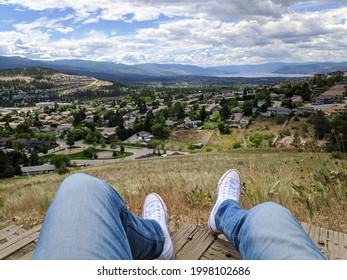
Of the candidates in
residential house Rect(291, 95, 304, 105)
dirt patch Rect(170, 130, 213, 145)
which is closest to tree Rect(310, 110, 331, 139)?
dirt patch Rect(170, 130, 213, 145)

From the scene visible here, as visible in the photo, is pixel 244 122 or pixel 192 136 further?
pixel 244 122

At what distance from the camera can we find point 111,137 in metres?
56.0

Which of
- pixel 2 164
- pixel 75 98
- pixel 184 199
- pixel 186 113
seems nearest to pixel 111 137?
pixel 186 113

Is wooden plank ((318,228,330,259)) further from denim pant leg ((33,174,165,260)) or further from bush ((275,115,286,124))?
bush ((275,115,286,124))

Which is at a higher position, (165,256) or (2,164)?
(165,256)

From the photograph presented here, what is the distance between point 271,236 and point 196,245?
0.66m

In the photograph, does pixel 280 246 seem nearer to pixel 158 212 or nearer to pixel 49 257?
pixel 49 257

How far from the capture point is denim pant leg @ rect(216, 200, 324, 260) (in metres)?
1.04

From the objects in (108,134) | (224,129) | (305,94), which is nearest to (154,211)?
(224,129)

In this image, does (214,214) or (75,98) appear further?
(75,98)

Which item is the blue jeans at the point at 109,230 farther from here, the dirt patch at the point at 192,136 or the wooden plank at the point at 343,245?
the dirt patch at the point at 192,136

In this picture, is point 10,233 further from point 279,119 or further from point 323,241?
point 279,119

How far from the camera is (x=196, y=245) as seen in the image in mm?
1673

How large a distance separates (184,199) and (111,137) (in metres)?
54.4
